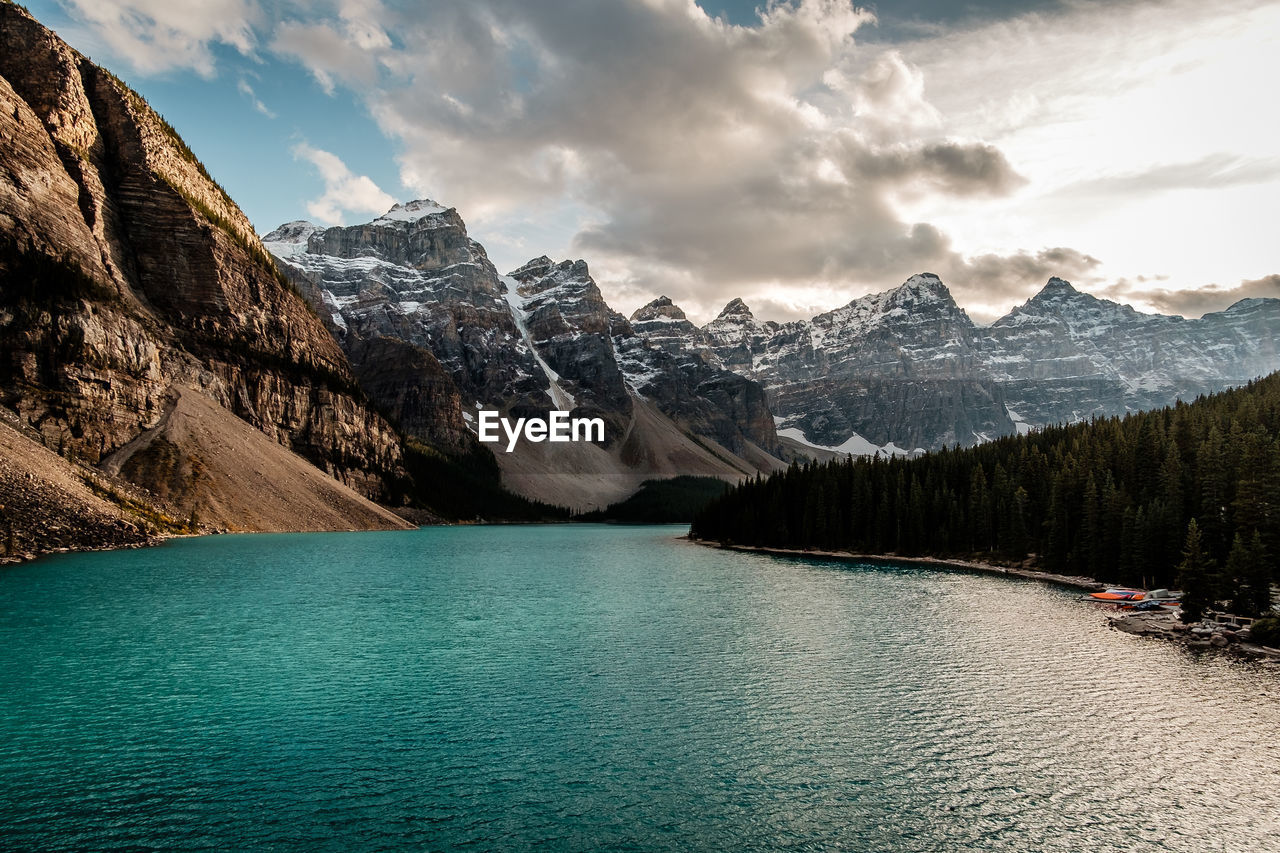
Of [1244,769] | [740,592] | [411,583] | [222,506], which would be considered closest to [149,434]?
[222,506]

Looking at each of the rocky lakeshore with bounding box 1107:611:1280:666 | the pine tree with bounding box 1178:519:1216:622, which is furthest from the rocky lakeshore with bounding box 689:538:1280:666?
the pine tree with bounding box 1178:519:1216:622

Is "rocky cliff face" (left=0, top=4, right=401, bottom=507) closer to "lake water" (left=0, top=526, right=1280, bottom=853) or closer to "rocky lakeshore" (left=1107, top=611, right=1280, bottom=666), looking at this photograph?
"lake water" (left=0, top=526, right=1280, bottom=853)

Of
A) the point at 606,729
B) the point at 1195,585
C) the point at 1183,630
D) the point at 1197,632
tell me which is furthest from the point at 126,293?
the point at 1197,632

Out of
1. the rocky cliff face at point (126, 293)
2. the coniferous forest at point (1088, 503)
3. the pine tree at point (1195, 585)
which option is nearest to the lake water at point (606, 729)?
the pine tree at point (1195, 585)

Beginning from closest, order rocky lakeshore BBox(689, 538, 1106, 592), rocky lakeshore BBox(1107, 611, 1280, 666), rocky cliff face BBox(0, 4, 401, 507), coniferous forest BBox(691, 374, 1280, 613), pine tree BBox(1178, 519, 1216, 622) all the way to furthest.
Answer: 1. rocky lakeshore BBox(1107, 611, 1280, 666)
2. pine tree BBox(1178, 519, 1216, 622)
3. coniferous forest BBox(691, 374, 1280, 613)
4. rocky lakeshore BBox(689, 538, 1106, 592)
5. rocky cliff face BBox(0, 4, 401, 507)

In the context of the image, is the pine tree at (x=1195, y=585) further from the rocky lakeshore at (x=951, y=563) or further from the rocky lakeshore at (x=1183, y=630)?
the rocky lakeshore at (x=951, y=563)

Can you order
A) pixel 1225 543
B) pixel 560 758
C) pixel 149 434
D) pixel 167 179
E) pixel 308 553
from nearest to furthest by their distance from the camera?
pixel 560 758, pixel 1225 543, pixel 308 553, pixel 149 434, pixel 167 179

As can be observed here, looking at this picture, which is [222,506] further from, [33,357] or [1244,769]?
[1244,769]
